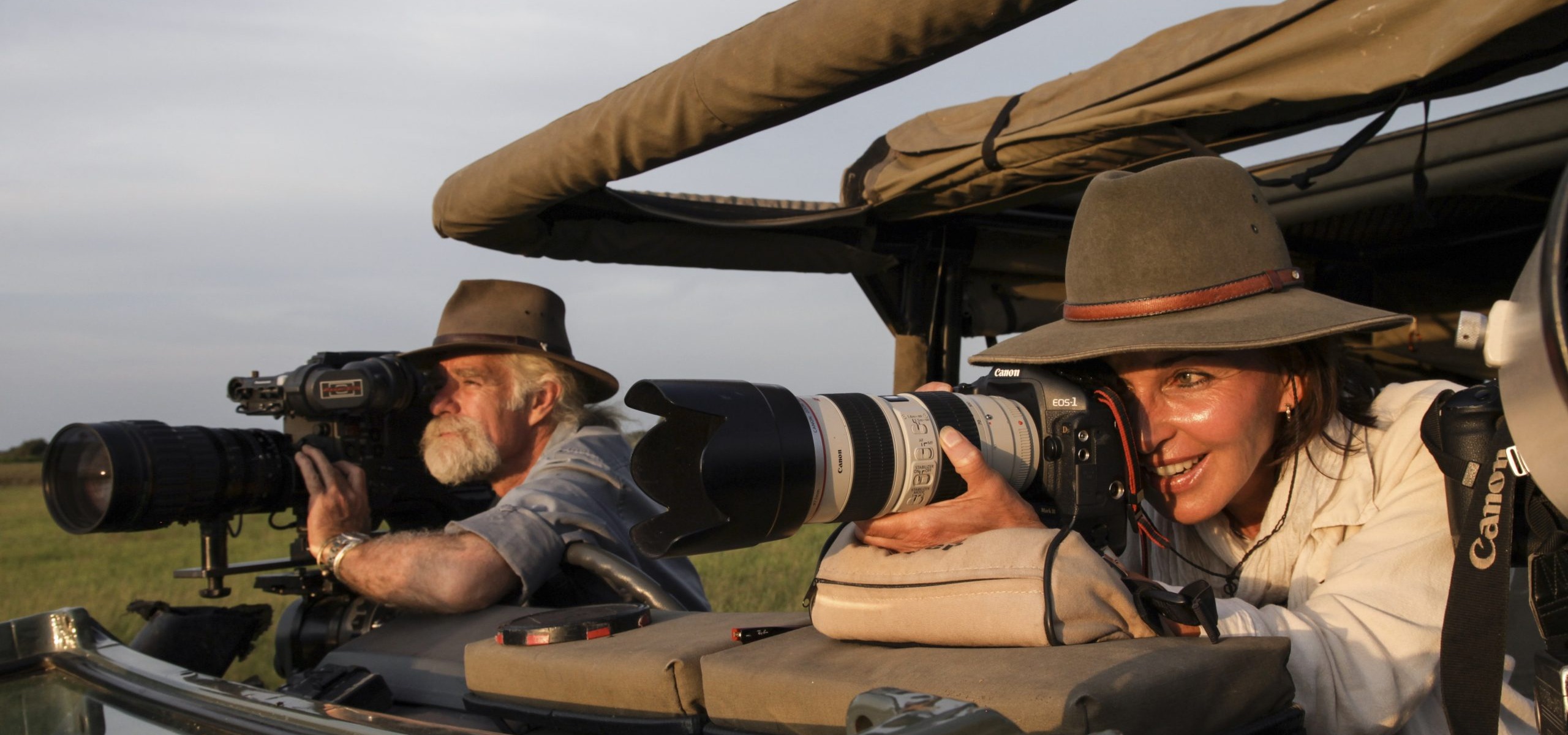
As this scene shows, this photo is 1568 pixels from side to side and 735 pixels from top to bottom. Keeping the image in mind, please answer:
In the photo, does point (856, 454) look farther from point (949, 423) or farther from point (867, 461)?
point (949, 423)

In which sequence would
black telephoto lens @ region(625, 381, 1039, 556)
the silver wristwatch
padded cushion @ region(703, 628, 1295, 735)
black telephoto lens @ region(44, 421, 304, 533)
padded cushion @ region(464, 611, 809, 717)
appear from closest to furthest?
padded cushion @ region(703, 628, 1295, 735) → black telephoto lens @ region(625, 381, 1039, 556) → padded cushion @ region(464, 611, 809, 717) → black telephoto lens @ region(44, 421, 304, 533) → the silver wristwatch

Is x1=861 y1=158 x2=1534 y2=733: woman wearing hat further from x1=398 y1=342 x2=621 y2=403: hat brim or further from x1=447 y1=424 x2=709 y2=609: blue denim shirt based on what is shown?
x1=398 y1=342 x2=621 y2=403: hat brim

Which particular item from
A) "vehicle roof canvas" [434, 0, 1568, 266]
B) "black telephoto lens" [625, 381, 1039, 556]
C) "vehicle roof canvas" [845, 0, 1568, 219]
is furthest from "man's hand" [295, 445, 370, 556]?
"black telephoto lens" [625, 381, 1039, 556]

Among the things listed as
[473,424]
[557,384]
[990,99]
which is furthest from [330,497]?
[990,99]

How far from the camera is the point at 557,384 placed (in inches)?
150

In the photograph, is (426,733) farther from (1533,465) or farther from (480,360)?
(480,360)

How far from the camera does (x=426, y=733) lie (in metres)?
1.22

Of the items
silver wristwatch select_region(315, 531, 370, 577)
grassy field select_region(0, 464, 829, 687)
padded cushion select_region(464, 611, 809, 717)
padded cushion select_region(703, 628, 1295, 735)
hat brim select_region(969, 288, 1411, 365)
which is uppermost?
hat brim select_region(969, 288, 1411, 365)

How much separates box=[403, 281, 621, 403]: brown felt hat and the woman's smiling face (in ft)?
7.30

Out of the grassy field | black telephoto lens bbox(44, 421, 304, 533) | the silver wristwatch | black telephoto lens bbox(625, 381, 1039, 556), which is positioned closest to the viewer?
black telephoto lens bbox(625, 381, 1039, 556)

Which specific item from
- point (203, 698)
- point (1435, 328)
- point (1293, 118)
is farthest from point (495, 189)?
point (1435, 328)

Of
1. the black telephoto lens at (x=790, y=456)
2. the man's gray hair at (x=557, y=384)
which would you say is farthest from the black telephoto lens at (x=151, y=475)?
the black telephoto lens at (x=790, y=456)

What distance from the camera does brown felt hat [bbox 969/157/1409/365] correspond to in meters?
1.72

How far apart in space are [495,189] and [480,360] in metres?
1.05
